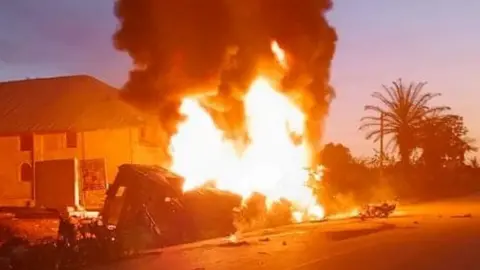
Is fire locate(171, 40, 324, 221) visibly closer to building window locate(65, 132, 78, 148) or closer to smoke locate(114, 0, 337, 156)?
smoke locate(114, 0, 337, 156)

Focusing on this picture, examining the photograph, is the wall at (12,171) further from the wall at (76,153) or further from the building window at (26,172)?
the building window at (26,172)

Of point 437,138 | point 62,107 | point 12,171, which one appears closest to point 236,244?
point 12,171

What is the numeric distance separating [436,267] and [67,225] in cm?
1013

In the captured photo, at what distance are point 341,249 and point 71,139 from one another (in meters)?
26.3

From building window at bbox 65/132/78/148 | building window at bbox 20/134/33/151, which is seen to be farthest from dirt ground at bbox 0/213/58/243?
building window at bbox 20/134/33/151

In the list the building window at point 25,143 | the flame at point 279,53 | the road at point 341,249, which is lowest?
the road at point 341,249

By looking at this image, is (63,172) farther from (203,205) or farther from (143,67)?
(203,205)

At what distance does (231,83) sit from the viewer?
30969 mm

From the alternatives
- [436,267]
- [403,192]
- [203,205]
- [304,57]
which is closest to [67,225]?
[203,205]

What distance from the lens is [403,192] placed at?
52.5m

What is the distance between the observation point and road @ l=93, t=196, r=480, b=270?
16328 millimetres

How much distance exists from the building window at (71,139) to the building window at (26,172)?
2530mm

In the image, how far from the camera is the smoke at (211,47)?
30.3 m

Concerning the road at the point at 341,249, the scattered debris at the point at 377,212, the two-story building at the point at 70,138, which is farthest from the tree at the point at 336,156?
the road at the point at 341,249
